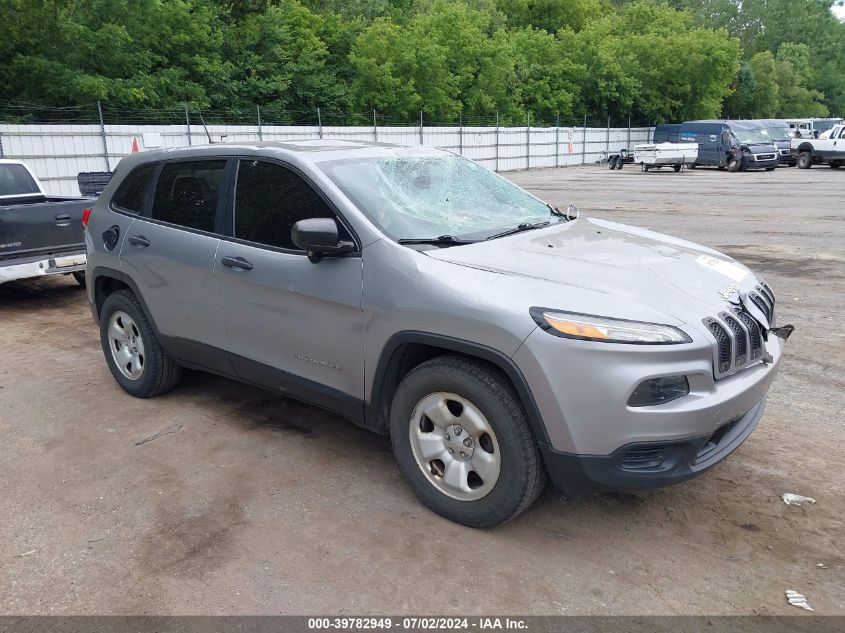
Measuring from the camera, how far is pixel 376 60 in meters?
35.2

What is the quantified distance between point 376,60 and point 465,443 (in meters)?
34.6

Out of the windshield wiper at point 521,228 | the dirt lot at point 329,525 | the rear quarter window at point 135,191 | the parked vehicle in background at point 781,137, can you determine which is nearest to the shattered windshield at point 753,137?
the parked vehicle in background at point 781,137

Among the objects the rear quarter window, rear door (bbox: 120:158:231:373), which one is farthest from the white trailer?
rear door (bbox: 120:158:231:373)

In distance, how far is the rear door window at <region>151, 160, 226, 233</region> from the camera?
4422 mm

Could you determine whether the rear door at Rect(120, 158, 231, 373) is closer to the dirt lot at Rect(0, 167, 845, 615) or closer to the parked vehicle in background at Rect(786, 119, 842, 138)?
the dirt lot at Rect(0, 167, 845, 615)

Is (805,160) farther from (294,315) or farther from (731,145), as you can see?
(294,315)

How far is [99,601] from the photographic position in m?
2.91

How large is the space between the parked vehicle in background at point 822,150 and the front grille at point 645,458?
109 ft

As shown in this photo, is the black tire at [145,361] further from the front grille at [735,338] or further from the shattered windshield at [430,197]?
the front grille at [735,338]

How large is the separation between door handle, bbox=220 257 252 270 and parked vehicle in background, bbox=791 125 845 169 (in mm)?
33299

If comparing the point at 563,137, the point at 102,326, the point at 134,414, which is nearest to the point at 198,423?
the point at 134,414

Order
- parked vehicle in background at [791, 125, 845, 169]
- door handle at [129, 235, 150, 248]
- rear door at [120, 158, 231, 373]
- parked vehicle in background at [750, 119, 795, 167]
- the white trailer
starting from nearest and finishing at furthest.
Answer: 1. rear door at [120, 158, 231, 373]
2. door handle at [129, 235, 150, 248]
3. parked vehicle in background at [791, 125, 845, 169]
4. the white trailer
5. parked vehicle in background at [750, 119, 795, 167]

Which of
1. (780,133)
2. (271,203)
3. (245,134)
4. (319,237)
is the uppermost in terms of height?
(245,134)

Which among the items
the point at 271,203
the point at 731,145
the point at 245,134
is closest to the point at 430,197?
the point at 271,203
